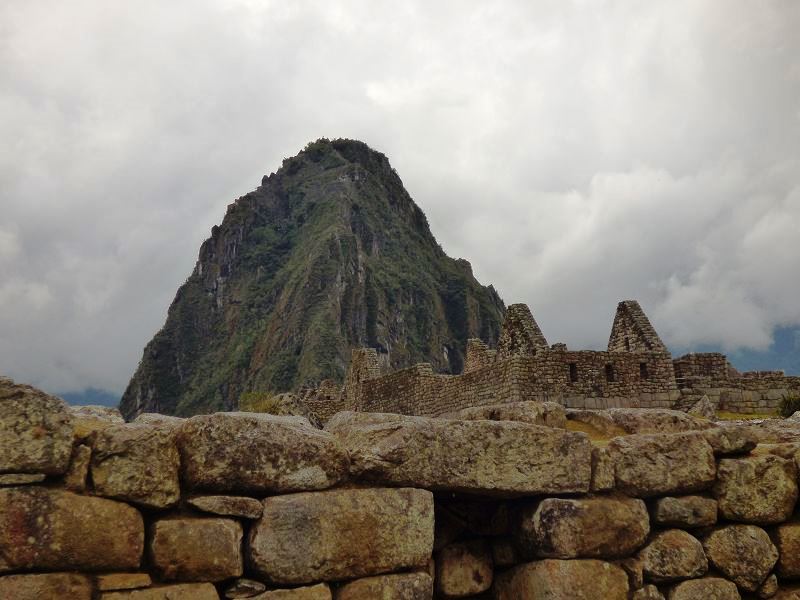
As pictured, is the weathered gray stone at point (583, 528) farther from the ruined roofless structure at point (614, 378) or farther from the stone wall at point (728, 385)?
the stone wall at point (728, 385)

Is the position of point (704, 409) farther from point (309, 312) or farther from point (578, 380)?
point (309, 312)

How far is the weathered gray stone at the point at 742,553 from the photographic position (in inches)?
235

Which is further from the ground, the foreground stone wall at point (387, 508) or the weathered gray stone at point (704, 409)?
the weathered gray stone at point (704, 409)

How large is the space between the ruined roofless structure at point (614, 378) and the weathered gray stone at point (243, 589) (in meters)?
9.88

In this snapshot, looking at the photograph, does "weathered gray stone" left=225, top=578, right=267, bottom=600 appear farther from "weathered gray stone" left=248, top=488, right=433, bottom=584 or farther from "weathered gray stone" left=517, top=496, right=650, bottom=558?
"weathered gray stone" left=517, top=496, right=650, bottom=558

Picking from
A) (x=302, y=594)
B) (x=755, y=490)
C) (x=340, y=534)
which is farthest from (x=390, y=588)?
(x=755, y=490)

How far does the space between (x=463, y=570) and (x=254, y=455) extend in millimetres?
2212

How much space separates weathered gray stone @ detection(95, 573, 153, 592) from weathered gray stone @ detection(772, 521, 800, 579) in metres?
5.21

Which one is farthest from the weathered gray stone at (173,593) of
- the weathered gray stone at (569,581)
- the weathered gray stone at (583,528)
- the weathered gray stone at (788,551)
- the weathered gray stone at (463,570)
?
the weathered gray stone at (788,551)

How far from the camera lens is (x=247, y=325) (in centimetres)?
17812

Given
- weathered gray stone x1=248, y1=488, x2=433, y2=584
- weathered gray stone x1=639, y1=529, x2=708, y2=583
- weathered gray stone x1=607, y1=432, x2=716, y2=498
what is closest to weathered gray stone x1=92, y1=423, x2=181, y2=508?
weathered gray stone x1=248, y1=488, x2=433, y2=584

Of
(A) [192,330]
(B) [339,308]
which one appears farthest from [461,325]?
(A) [192,330]

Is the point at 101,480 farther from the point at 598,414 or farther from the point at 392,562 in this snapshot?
the point at 598,414

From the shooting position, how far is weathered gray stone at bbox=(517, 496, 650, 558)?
5672 millimetres
